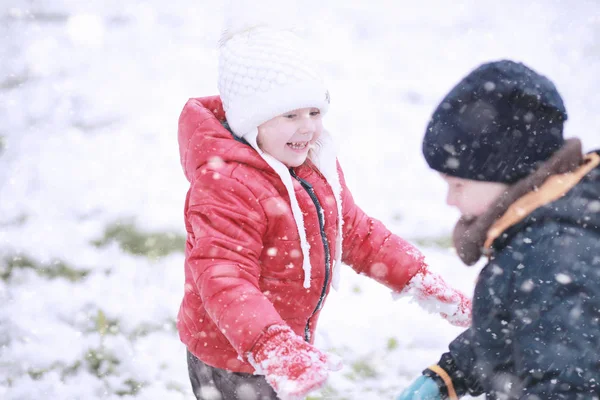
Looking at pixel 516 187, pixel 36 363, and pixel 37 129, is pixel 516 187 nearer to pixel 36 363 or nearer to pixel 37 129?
pixel 36 363

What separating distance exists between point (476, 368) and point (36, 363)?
7.32 ft

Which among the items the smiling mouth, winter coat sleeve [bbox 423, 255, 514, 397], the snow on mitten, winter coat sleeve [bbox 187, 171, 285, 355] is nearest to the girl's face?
the smiling mouth

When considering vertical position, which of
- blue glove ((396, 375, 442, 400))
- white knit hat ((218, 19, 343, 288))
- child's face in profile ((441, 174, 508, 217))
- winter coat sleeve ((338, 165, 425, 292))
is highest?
white knit hat ((218, 19, 343, 288))

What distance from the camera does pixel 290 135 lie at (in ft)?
6.95

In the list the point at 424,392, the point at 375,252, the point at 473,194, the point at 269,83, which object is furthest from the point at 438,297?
the point at 269,83

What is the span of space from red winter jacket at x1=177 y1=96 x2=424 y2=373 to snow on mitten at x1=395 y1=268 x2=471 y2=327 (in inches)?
1.5

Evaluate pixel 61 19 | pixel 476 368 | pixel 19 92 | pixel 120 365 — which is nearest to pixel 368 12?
pixel 61 19

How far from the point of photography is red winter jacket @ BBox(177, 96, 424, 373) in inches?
74.9

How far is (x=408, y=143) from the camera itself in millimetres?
5453

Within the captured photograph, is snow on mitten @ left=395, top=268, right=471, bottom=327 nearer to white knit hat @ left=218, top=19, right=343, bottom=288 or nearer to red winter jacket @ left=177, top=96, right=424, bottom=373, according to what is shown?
red winter jacket @ left=177, top=96, right=424, bottom=373

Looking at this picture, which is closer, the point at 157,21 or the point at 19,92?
the point at 19,92

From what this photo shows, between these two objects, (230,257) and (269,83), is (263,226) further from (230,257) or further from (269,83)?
(269,83)

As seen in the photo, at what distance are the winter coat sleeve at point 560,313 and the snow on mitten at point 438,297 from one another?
2.44 ft

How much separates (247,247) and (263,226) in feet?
0.35
